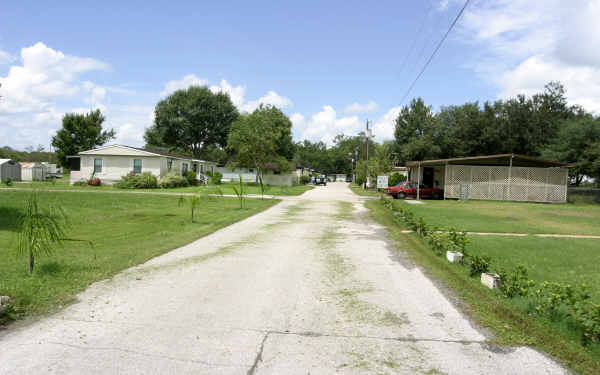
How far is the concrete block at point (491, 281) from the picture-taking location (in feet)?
17.9

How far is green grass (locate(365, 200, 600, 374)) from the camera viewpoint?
3695mm

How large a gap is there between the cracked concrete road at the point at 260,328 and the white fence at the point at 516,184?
22181 mm

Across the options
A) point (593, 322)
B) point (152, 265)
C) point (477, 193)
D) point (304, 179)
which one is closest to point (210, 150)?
point (304, 179)

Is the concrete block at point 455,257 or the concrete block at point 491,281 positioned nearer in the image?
the concrete block at point 491,281

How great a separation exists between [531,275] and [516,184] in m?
22.7

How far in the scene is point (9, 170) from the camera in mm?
37281

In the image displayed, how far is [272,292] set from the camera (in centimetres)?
521

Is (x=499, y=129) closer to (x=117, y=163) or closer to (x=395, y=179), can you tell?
(x=395, y=179)

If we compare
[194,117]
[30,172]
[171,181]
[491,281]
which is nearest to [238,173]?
[194,117]

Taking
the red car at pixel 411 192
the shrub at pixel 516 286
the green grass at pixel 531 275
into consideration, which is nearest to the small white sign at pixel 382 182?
the red car at pixel 411 192

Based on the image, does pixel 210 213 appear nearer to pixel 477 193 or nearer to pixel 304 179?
pixel 477 193

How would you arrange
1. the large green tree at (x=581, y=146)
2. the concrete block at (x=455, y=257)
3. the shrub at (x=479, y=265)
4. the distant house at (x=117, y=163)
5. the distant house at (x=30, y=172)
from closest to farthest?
the shrub at (x=479, y=265) < the concrete block at (x=455, y=257) < the large green tree at (x=581, y=146) < the distant house at (x=117, y=163) < the distant house at (x=30, y=172)

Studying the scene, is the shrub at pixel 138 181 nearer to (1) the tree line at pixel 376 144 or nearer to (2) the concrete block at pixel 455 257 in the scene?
(1) the tree line at pixel 376 144

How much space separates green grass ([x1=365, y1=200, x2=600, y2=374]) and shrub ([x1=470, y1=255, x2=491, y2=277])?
5.9 inches
